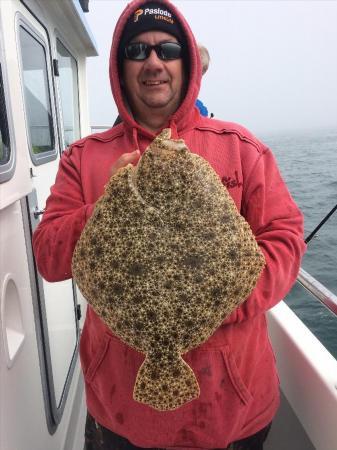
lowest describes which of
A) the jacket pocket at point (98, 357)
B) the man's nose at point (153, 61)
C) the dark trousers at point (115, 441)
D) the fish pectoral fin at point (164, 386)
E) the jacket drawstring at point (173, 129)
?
the dark trousers at point (115, 441)

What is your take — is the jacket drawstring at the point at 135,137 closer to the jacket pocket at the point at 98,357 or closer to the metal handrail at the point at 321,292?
the jacket pocket at the point at 98,357

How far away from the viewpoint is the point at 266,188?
1.81 m

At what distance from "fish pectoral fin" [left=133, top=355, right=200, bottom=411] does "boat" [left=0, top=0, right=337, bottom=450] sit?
2.99 feet

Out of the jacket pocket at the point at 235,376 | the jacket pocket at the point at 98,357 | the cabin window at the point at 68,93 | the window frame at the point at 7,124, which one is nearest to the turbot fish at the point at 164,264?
the jacket pocket at the point at 235,376

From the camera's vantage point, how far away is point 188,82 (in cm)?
194

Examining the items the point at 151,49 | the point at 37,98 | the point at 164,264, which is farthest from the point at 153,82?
the point at 37,98

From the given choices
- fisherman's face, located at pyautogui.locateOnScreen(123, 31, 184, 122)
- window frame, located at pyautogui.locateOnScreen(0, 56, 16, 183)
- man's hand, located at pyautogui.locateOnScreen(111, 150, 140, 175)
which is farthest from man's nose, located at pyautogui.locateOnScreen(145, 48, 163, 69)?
window frame, located at pyautogui.locateOnScreen(0, 56, 16, 183)

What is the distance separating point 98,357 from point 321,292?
1758 millimetres

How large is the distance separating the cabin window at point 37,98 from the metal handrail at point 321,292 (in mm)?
2338

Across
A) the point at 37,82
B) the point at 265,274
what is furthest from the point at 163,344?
the point at 37,82

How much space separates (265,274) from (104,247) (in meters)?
0.66

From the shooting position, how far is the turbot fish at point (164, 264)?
1349 millimetres

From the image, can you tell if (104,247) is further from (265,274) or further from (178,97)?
(178,97)

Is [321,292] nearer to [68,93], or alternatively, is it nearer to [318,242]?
[68,93]
